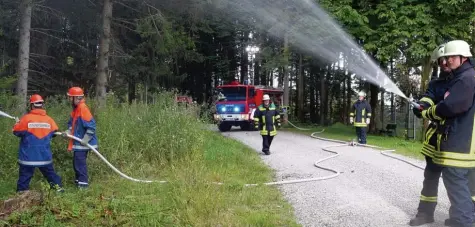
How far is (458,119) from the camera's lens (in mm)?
4703

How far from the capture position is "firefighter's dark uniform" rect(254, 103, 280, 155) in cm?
1156

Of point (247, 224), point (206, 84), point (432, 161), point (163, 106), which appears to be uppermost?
point (206, 84)

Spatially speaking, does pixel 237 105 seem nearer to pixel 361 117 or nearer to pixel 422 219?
pixel 361 117

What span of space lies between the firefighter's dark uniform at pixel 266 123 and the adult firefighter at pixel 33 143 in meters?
5.89

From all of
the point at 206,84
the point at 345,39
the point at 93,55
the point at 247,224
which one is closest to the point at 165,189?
the point at 247,224

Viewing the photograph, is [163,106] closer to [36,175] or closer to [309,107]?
[36,175]

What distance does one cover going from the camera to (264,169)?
895cm

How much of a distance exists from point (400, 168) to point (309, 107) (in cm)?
3226

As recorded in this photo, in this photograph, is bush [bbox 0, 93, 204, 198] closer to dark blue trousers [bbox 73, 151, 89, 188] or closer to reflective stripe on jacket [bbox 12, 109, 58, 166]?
dark blue trousers [bbox 73, 151, 89, 188]

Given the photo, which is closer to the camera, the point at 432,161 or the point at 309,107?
the point at 432,161

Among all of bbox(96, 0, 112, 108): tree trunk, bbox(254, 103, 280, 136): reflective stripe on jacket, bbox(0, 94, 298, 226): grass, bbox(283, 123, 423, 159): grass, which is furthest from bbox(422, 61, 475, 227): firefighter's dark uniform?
bbox(96, 0, 112, 108): tree trunk

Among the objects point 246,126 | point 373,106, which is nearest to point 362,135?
point 246,126

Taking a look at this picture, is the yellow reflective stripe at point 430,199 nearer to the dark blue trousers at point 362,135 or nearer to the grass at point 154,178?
the grass at point 154,178

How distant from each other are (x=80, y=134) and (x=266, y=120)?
18.1 ft
